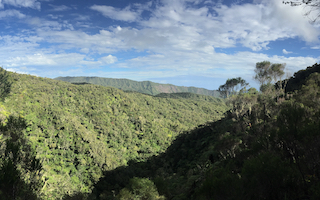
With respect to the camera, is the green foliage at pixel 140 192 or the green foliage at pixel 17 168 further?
the green foliage at pixel 140 192

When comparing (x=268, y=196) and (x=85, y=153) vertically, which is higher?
(x=268, y=196)

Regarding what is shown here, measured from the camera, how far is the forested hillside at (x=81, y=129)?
56375mm

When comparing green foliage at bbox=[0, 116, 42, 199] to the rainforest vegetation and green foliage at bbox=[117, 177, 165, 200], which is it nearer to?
the rainforest vegetation

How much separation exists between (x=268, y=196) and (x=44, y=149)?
233ft

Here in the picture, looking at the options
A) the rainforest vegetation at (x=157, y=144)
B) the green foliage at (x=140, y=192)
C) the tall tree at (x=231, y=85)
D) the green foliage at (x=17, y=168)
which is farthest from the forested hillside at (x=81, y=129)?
the tall tree at (x=231, y=85)

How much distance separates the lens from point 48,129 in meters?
64.9

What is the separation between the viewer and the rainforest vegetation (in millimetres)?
8211

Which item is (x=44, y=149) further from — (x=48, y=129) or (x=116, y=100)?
(x=116, y=100)

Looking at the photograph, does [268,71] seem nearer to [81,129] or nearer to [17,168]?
[17,168]

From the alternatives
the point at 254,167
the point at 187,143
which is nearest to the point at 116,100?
the point at 187,143

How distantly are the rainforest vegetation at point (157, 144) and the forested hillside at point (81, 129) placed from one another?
1.37 feet

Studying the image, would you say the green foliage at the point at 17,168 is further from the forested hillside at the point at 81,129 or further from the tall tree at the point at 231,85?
the tall tree at the point at 231,85

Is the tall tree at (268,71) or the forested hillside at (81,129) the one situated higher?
the tall tree at (268,71)

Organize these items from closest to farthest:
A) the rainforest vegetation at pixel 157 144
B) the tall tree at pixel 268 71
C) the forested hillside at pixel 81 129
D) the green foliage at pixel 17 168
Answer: the rainforest vegetation at pixel 157 144, the green foliage at pixel 17 168, the tall tree at pixel 268 71, the forested hillside at pixel 81 129
